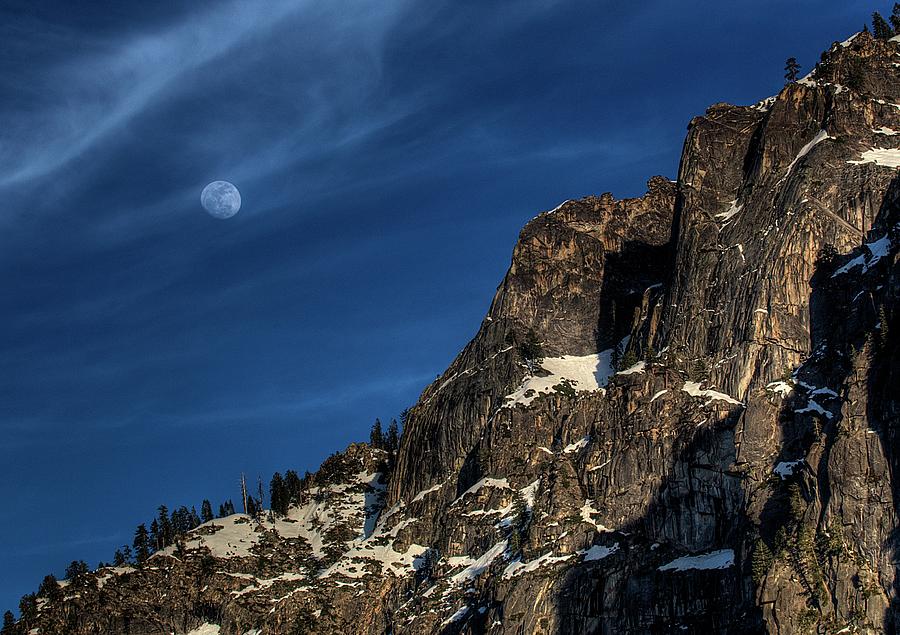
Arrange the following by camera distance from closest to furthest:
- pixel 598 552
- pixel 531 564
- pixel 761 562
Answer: pixel 761 562 < pixel 598 552 < pixel 531 564

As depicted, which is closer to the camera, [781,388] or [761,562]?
[761,562]

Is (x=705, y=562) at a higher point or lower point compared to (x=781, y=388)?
lower

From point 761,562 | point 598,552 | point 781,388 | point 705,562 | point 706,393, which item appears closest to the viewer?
point 761,562

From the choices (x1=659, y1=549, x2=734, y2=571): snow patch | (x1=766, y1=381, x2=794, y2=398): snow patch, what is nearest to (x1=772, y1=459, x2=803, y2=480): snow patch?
(x1=659, y1=549, x2=734, y2=571): snow patch

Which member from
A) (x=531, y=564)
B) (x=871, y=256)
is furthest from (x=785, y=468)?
(x=531, y=564)

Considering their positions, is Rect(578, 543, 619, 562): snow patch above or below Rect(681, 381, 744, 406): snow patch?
below

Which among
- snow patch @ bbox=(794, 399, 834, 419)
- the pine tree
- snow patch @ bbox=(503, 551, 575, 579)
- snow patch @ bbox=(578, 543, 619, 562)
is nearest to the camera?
the pine tree

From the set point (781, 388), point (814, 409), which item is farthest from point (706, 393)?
point (814, 409)

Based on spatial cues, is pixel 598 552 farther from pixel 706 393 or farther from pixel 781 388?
pixel 781 388

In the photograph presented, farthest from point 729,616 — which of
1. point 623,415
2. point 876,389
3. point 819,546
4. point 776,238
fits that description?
point 776,238

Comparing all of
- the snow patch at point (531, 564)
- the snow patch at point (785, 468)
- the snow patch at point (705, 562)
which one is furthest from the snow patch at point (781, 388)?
the snow patch at point (531, 564)

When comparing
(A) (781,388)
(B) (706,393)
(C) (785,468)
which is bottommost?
(C) (785,468)

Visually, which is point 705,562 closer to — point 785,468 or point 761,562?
point 785,468

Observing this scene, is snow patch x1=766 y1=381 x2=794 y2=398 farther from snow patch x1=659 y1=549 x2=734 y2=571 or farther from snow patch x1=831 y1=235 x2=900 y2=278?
snow patch x1=659 y1=549 x2=734 y2=571
